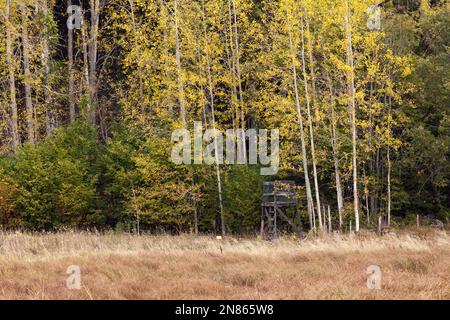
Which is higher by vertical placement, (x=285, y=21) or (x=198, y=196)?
(x=285, y=21)

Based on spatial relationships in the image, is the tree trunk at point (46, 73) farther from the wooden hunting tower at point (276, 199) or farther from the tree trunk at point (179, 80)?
the wooden hunting tower at point (276, 199)

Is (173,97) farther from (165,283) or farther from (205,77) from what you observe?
(165,283)

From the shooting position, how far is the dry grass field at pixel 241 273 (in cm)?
859

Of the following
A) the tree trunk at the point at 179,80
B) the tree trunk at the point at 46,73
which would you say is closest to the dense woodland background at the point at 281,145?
the tree trunk at the point at 179,80

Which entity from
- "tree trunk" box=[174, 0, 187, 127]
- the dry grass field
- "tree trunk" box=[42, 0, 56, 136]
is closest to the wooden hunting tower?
"tree trunk" box=[174, 0, 187, 127]

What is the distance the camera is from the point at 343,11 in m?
18.1

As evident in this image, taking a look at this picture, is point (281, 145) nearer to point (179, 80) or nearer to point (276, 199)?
point (276, 199)

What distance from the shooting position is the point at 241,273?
33.0 feet

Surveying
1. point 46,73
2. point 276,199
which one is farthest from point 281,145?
point 46,73

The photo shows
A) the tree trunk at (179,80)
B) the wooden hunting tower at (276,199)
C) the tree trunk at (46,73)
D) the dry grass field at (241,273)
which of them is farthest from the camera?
the tree trunk at (46,73)

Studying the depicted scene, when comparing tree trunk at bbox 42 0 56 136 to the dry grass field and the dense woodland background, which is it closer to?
the dense woodland background

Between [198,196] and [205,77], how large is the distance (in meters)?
4.66

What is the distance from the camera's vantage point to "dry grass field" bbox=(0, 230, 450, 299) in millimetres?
8586

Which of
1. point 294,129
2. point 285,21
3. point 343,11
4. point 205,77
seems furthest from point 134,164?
point 343,11
